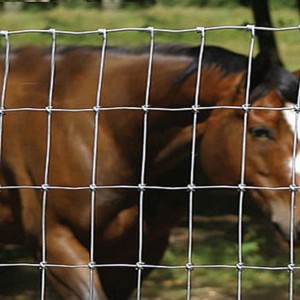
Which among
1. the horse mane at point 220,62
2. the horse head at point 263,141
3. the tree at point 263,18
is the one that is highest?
the tree at point 263,18

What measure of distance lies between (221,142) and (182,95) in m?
0.25

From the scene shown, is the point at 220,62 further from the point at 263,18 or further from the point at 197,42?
the point at 197,42

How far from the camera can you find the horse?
410 cm

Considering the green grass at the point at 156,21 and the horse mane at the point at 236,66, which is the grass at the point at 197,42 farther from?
the horse mane at the point at 236,66

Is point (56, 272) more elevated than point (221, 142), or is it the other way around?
point (221, 142)

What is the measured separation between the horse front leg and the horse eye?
0.83 meters

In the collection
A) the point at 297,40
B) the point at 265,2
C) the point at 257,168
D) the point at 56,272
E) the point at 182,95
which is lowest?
the point at 56,272

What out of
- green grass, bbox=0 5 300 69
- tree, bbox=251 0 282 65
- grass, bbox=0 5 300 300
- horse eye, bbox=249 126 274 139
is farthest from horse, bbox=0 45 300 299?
green grass, bbox=0 5 300 69

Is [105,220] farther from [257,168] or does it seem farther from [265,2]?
[265,2]

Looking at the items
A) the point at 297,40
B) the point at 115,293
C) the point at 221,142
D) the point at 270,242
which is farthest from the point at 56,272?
the point at 297,40

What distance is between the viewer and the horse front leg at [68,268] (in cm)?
418

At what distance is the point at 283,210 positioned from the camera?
400 cm

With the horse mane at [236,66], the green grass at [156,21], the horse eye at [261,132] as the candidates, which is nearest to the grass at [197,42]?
the green grass at [156,21]

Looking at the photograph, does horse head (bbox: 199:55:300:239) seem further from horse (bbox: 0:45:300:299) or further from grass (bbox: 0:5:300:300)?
grass (bbox: 0:5:300:300)
